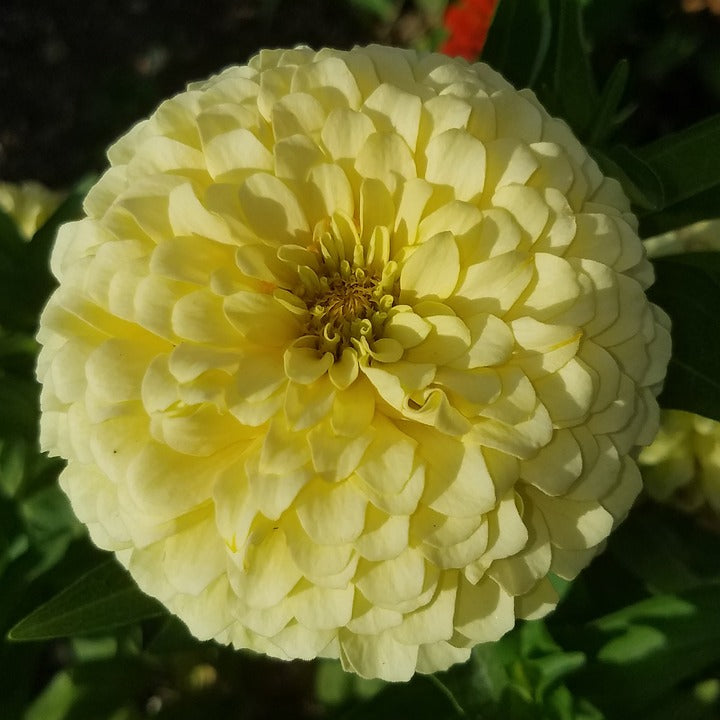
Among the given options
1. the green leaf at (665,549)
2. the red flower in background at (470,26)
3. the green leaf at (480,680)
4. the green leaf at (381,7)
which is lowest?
the green leaf at (665,549)

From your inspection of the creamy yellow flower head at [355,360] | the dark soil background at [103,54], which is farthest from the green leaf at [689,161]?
the dark soil background at [103,54]

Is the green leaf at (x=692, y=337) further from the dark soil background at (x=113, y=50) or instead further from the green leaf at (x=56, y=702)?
the dark soil background at (x=113, y=50)

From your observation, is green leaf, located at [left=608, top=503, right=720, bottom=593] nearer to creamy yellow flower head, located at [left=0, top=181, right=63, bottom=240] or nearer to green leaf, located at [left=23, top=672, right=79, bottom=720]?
green leaf, located at [left=23, top=672, right=79, bottom=720]

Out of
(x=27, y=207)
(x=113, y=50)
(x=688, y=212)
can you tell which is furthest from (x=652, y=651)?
(x=113, y=50)

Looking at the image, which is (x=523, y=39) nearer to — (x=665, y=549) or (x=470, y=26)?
(x=470, y=26)

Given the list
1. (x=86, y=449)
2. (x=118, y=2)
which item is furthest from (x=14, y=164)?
(x=86, y=449)

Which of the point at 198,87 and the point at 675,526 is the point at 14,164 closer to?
the point at 198,87

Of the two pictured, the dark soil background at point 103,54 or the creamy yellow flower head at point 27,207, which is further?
the dark soil background at point 103,54
